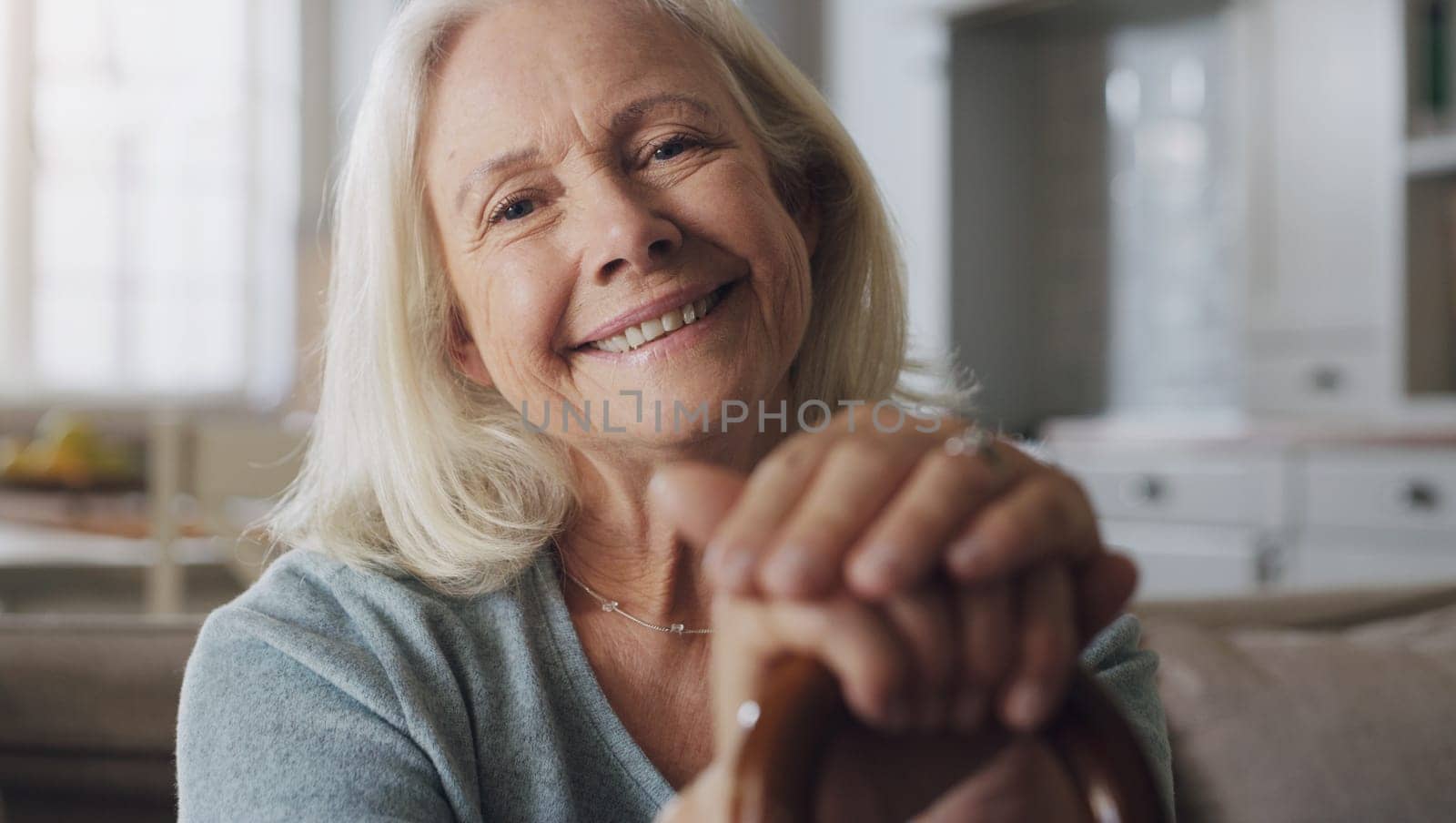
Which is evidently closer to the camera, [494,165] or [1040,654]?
[1040,654]

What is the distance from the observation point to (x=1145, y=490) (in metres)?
3.28

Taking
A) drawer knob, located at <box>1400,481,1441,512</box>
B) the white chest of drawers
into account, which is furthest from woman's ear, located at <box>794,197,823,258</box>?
drawer knob, located at <box>1400,481,1441,512</box>

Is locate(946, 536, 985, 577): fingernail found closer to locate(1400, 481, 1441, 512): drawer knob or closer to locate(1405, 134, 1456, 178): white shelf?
locate(1400, 481, 1441, 512): drawer knob

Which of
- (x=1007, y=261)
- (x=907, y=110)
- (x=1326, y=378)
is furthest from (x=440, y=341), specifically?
(x=907, y=110)

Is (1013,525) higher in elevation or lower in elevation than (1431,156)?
lower

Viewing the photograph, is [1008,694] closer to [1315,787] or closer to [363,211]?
[363,211]

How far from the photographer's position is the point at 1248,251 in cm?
375

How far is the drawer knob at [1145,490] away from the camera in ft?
10.6

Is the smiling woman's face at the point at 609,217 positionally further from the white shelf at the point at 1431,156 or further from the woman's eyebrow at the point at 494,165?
the white shelf at the point at 1431,156

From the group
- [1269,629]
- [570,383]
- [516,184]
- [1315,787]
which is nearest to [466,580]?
[570,383]

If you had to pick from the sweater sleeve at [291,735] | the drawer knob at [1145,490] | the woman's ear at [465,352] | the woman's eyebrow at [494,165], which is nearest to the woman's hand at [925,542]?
the sweater sleeve at [291,735]

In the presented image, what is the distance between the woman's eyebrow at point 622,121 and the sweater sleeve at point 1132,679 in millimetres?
505

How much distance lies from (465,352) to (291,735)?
43 centimetres

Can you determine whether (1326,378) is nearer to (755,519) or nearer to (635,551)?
(635,551)
